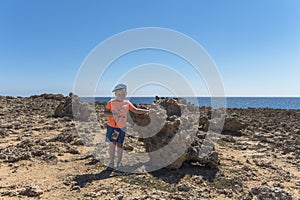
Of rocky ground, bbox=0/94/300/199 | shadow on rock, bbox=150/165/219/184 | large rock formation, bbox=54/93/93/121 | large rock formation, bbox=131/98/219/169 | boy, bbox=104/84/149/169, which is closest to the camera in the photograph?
rocky ground, bbox=0/94/300/199

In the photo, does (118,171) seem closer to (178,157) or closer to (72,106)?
(178,157)

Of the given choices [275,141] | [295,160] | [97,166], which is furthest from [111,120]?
[275,141]

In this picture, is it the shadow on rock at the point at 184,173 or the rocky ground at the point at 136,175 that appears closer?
the rocky ground at the point at 136,175

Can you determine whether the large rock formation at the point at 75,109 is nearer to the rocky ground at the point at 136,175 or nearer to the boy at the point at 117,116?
the rocky ground at the point at 136,175

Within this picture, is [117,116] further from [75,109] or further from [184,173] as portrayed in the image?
[75,109]

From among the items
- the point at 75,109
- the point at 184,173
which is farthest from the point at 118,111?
the point at 75,109

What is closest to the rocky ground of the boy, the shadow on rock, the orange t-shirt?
the shadow on rock

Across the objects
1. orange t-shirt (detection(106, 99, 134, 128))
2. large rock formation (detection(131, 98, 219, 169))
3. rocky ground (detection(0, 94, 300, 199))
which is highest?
orange t-shirt (detection(106, 99, 134, 128))

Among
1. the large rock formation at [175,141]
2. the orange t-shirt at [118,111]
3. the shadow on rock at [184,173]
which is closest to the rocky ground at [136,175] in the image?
the shadow on rock at [184,173]

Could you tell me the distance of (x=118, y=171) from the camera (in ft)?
21.5

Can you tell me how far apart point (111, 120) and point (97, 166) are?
1228 mm

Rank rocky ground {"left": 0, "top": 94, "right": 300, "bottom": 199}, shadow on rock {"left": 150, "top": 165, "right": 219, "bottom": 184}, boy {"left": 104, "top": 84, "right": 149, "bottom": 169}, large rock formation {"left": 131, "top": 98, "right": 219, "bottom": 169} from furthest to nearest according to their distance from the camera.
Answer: boy {"left": 104, "top": 84, "right": 149, "bottom": 169} → large rock formation {"left": 131, "top": 98, "right": 219, "bottom": 169} → shadow on rock {"left": 150, "top": 165, "right": 219, "bottom": 184} → rocky ground {"left": 0, "top": 94, "right": 300, "bottom": 199}

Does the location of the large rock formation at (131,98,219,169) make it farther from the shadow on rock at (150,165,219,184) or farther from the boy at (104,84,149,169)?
the boy at (104,84,149,169)

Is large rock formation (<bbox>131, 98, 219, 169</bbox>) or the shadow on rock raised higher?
large rock formation (<bbox>131, 98, 219, 169</bbox>)
